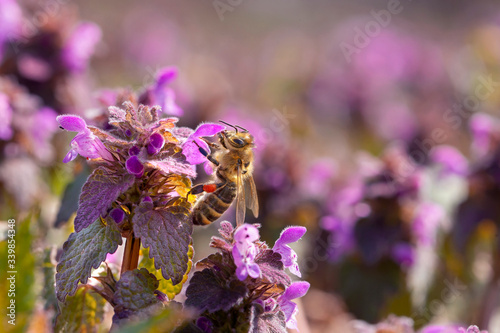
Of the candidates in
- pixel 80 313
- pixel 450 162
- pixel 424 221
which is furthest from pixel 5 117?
pixel 450 162

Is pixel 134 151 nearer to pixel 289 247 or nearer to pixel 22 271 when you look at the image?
pixel 289 247

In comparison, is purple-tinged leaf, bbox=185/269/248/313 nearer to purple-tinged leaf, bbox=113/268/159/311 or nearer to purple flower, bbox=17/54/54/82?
purple-tinged leaf, bbox=113/268/159/311

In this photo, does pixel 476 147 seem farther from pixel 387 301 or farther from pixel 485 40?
pixel 485 40

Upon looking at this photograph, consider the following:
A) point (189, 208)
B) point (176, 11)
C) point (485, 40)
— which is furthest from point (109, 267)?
point (176, 11)

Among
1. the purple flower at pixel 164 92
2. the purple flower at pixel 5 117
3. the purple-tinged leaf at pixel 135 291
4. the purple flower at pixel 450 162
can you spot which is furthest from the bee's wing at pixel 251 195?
the purple flower at pixel 450 162

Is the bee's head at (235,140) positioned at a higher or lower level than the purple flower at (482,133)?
higher

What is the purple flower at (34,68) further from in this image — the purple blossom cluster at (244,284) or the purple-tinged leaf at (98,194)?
the purple blossom cluster at (244,284)
